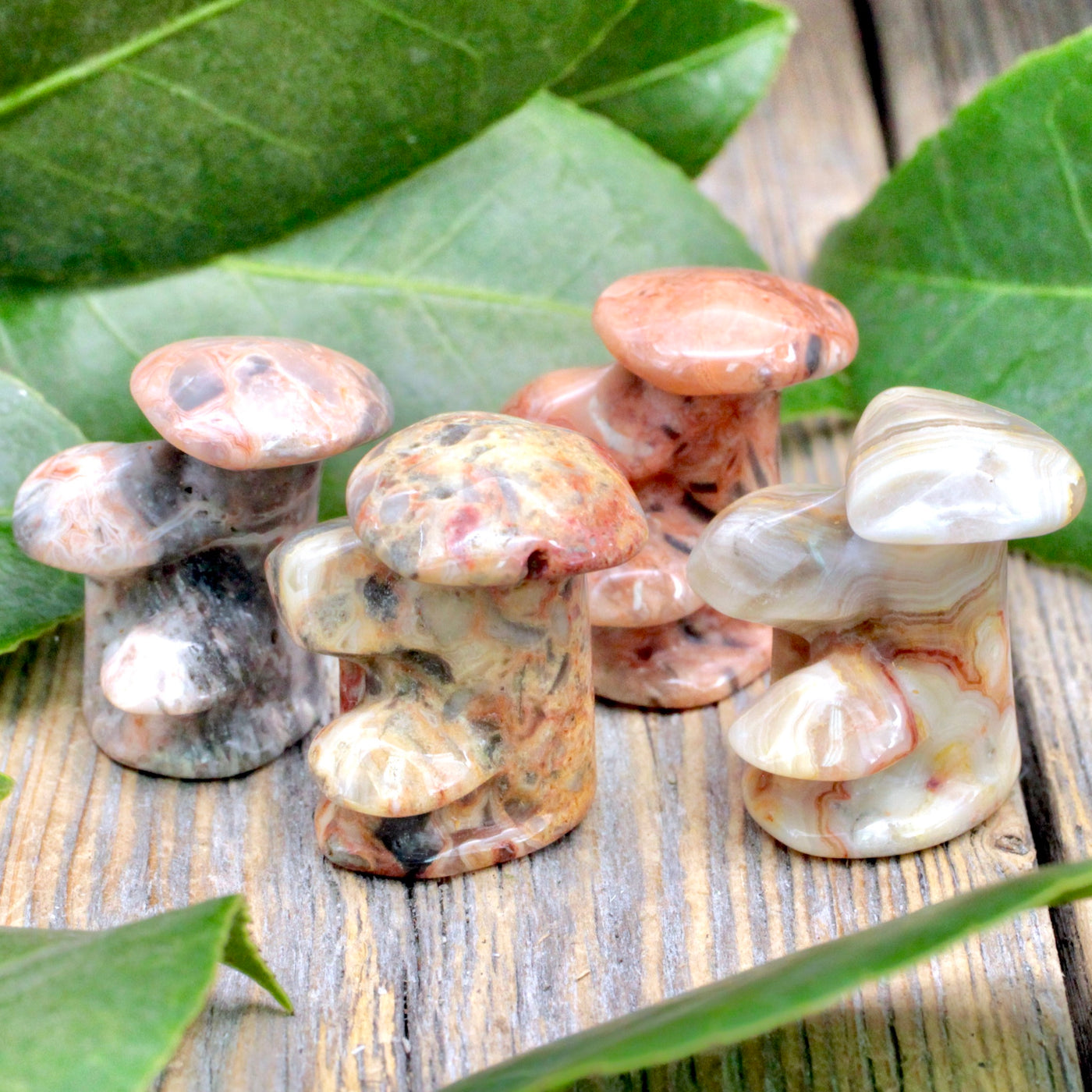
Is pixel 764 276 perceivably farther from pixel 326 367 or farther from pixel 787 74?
pixel 787 74

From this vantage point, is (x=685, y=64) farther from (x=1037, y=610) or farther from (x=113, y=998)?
(x=113, y=998)

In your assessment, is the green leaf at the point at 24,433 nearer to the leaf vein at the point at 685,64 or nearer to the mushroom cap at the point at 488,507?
the mushroom cap at the point at 488,507

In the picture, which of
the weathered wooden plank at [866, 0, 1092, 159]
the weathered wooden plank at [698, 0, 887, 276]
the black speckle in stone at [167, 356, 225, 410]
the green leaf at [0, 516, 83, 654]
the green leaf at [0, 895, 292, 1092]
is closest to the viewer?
the green leaf at [0, 895, 292, 1092]

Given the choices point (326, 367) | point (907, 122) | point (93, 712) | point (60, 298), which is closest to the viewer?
point (326, 367)

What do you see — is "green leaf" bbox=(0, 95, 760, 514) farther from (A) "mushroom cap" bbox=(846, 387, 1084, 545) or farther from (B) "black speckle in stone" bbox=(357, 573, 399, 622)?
(A) "mushroom cap" bbox=(846, 387, 1084, 545)

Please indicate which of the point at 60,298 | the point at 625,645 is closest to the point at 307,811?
the point at 625,645

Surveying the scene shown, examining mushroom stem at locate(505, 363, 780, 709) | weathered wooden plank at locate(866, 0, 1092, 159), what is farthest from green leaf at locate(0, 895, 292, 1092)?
weathered wooden plank at locate(866, 0, 1092, 159)
